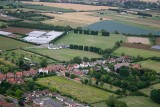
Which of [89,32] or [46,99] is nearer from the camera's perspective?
[46,99]

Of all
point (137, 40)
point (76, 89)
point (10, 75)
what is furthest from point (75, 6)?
point (76, 89)

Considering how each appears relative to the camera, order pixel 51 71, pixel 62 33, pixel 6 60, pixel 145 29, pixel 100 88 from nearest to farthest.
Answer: pixel 100 88, pixel 51 71, pixel 6 60, pixel 62 33, pixel 145 29

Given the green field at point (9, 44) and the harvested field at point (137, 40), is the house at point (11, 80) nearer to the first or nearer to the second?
the green field at point (9, 44)

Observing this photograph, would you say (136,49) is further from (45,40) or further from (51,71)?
(51,71)

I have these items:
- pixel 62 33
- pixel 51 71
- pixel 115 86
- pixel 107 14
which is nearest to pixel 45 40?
pixel 62 33

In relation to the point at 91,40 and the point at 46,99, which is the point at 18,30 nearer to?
the point at 91,40

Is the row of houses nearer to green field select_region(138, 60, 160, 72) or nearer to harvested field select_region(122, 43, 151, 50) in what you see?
green field select_region(138, 60, 160, 72)
